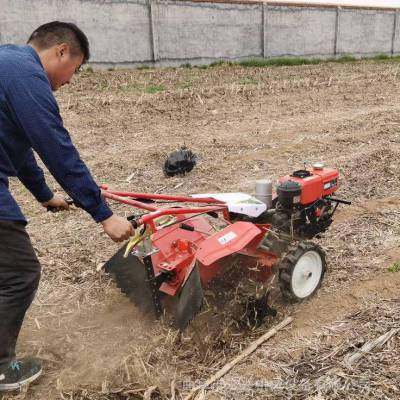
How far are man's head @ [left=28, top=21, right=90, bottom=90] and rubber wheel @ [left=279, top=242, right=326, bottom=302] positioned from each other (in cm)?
176

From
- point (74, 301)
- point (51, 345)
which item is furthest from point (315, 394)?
point (74, 301)

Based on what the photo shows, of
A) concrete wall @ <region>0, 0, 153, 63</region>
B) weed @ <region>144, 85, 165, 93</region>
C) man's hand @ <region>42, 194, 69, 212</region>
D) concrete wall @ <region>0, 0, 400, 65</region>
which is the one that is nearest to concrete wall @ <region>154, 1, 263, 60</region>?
concrete wall @ <region>0, 0, 400, 65</region>

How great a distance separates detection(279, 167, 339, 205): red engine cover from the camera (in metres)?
3.59

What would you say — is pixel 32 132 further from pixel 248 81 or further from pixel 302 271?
pixel 248 81

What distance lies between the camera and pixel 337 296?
135 inches

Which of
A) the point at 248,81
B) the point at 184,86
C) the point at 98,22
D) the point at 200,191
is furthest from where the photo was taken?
the point at 98,22

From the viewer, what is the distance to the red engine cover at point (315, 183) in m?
3.59

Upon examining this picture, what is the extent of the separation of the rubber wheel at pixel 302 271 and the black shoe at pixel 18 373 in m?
1.56

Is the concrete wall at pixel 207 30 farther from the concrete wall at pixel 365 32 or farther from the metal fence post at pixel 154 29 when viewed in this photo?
the concrete wall at pixel 365 32

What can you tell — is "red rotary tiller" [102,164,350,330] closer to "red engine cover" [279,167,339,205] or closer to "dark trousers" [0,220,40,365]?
"red engine cover" [279,167,339,205]

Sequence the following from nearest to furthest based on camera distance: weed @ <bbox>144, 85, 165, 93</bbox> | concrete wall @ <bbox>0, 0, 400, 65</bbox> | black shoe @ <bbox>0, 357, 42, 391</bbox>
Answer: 1. black shoe @ <bbox>0, 357, 42, 391</bbox>
2. weed @ <bbox>144, 85, 165, 93</bbox>
3. concrete wall @ <bbox>0, 0, 400, 65</bbox>

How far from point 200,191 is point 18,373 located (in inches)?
127

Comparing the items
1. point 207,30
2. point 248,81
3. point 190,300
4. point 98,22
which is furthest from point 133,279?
point 207,30

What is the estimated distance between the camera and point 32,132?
6.97 ft
